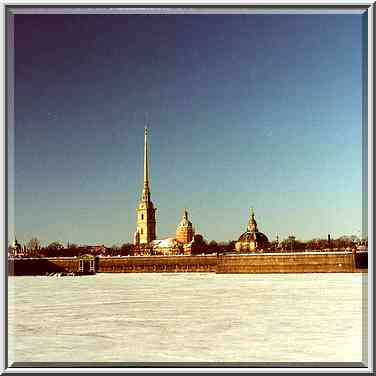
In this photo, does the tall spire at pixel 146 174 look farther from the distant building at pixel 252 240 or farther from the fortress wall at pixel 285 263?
the fortress wall at pixel 285 263

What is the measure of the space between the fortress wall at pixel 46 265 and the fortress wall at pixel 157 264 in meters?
0.44

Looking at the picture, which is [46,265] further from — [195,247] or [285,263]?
[285,263]

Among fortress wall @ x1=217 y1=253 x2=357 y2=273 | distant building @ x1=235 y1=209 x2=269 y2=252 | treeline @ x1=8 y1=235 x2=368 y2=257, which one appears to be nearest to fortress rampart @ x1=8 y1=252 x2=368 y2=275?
fortress wall @ x1=217 y1=253 x2=357 y2=273

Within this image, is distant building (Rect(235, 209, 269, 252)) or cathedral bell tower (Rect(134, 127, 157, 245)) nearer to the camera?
cathedral bell tower (Rect(134, 127, 157, 245))

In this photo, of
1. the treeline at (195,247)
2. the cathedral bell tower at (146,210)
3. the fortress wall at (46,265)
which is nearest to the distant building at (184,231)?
the treeline at (195,247)

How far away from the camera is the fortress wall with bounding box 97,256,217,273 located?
326 inches

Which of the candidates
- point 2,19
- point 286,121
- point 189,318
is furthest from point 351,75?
point 2,19

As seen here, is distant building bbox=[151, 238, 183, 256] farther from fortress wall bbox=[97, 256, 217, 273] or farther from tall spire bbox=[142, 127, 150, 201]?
tall spire bbox=[142, 127, 150, 201]

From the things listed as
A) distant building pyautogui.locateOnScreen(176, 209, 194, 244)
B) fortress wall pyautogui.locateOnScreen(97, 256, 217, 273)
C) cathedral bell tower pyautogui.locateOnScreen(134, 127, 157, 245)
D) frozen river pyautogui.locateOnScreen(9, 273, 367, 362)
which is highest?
cathedral bell tower pyautogui.locateOnScreen(134, 127, 157, 245)

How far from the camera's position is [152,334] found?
5.69m

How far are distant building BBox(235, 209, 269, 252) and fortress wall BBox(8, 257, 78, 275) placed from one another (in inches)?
97.0

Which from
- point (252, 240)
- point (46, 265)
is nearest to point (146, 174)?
point (46, 265)

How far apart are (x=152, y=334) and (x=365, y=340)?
2.11 m

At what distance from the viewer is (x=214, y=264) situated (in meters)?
9.23
